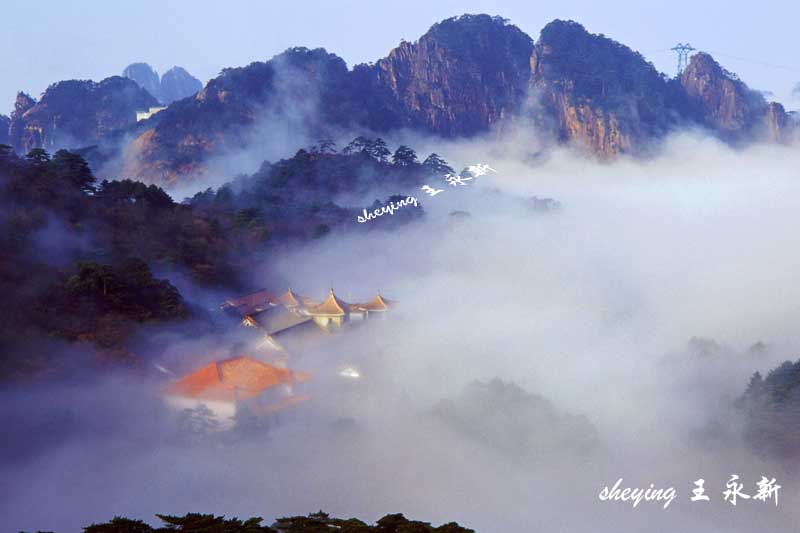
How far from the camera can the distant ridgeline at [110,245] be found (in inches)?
810

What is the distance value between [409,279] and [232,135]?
25.2 meters

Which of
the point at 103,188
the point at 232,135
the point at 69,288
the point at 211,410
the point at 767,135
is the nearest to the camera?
the point at 211,410

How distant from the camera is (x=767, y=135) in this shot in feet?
205

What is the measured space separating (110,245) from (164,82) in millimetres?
63964

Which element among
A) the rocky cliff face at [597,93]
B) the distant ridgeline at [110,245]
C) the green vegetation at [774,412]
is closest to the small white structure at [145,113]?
the distant ridgeline at [110,245]

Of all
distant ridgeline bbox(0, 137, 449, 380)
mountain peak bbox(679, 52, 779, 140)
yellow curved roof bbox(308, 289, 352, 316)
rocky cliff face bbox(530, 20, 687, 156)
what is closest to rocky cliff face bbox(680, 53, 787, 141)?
mountain peak bbox(679, 52, 779, 140)

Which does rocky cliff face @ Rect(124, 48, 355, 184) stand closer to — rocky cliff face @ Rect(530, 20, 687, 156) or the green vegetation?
rocky cliff face @ Rect(530, 20, 687, 156)

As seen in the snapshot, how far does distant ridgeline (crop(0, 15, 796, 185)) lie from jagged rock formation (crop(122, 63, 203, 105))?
21.1 metres

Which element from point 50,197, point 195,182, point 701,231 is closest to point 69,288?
point 50,197

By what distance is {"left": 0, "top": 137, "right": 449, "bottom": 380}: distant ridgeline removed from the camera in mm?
20578

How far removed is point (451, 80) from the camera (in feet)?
194

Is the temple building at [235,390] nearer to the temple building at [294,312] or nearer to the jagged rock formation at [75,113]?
the temple building at [294,312]

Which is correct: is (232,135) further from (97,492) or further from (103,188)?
(97,492)

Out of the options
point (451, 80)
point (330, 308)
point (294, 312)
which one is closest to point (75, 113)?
point (451, 80)
